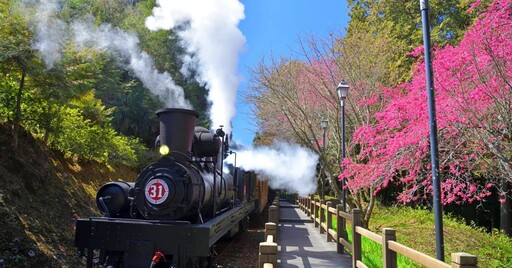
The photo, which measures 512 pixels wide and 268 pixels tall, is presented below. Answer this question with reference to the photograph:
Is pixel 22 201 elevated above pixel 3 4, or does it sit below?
below

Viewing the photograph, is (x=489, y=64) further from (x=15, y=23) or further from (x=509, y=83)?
(x=15, y=23)

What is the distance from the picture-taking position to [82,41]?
1190 cm

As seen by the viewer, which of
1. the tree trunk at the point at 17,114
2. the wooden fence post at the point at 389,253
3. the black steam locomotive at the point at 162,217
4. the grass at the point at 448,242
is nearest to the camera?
the wooden fence post at the point at 389,253

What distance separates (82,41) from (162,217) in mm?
8523

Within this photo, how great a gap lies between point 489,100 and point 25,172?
10.2 m

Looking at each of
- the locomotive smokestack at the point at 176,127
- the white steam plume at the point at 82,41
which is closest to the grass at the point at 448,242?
the locomotive smokestack at the point at 176,127

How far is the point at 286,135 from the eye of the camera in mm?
18000

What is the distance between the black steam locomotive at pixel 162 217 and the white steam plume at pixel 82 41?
545cm

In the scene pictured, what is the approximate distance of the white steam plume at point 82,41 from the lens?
376 inches

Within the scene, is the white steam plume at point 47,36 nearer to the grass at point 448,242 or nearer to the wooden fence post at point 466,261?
the grass at point 448,242

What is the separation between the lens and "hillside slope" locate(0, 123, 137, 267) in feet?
24.0

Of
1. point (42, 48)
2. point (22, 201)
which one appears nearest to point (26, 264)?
point (22, 201)

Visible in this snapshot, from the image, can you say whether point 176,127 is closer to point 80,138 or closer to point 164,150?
point 164,150

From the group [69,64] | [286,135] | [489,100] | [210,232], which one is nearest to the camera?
[210,232]
